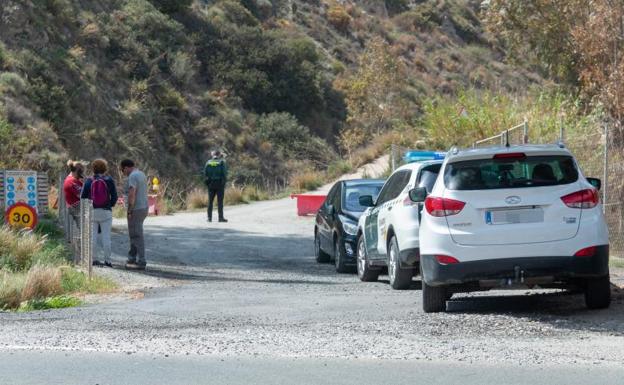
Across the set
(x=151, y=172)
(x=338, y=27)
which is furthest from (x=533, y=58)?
(x=338, y=27)

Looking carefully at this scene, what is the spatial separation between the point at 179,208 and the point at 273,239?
10.9m

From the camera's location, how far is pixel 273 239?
27.0m

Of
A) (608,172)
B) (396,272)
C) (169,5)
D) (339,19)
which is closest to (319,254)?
(608,172)

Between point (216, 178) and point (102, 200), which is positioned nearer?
point (102, 200)

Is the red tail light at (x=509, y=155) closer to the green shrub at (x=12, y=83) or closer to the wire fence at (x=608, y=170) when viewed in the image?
the wire fence at (x=608, y=170)

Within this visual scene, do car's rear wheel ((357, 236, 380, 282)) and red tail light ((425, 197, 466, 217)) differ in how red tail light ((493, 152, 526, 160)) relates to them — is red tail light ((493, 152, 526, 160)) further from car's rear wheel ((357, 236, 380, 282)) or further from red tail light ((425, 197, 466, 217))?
car's rear wheel ((357, 236, 380, 282))

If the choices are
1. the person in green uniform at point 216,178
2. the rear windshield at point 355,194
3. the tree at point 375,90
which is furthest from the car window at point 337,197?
the tree at point 375,90

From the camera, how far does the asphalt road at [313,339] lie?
8.78 metres

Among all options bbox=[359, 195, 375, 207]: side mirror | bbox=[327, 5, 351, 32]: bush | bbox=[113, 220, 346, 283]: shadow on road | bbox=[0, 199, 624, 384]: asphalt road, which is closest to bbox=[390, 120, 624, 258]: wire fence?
bbox=[359, 195, 375, 207]: side mirror

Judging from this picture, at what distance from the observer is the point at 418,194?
44.8 feet

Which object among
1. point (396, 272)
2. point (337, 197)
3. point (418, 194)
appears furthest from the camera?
point (337, 197)

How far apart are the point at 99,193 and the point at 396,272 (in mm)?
5911

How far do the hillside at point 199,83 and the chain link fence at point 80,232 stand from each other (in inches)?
482

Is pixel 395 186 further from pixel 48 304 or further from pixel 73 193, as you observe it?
pixel 73 193
